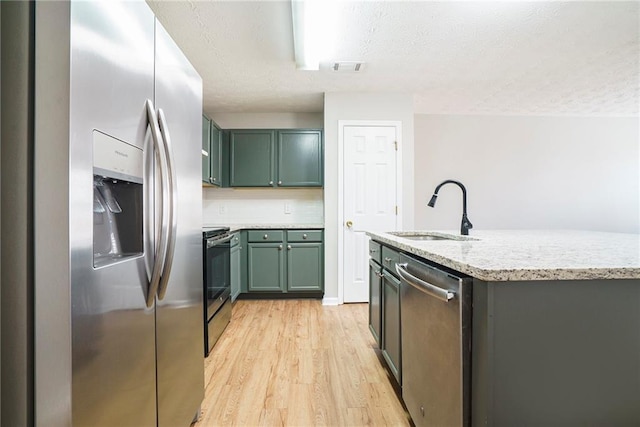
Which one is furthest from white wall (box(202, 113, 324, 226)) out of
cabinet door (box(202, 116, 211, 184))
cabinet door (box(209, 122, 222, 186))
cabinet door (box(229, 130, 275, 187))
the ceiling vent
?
the ceiling vent

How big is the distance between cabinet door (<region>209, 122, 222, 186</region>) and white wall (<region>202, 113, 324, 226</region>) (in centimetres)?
53

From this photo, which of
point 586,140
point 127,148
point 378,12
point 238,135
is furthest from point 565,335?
point 586,140

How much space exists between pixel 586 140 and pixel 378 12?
450cm

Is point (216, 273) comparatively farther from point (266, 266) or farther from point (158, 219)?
point (158, 219)

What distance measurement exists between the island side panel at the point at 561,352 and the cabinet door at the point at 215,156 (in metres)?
3.15

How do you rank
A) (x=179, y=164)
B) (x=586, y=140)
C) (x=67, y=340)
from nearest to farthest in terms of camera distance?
(x=67, y=340) → (x=179, y=164) → (x=586, y=140)

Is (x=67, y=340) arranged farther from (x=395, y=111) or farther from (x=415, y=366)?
(x=395, y=111)

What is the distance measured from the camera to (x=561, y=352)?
866 millimetres

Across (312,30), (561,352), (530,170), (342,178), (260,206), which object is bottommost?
(561,352)

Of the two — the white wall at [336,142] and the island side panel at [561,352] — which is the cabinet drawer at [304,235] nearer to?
the white wall at [336,142]

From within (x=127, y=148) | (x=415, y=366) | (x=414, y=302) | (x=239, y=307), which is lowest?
(x=239, y=307)

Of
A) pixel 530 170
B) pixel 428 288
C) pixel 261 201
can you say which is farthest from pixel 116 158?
pixel 530 170

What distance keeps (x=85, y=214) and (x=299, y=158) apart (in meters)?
3.21

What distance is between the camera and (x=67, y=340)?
0.68 metres
